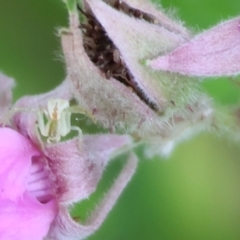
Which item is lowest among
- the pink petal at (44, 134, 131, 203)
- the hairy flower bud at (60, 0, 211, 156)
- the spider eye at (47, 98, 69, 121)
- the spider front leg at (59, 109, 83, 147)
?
the pink petal at (44, 134, 131, 203)

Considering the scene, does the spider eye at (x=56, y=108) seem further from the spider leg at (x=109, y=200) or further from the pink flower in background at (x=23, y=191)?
the spider leg at (x=109, y=200)

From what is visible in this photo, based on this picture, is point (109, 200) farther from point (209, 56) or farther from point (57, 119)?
point (209, 56)

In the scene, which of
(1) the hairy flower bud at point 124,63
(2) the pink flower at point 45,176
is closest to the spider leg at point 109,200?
(2) the pink flower at point 45,176

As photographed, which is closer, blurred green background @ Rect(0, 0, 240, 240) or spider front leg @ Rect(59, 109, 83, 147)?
spider front leg @ Rect(59, 109, 83, 147)

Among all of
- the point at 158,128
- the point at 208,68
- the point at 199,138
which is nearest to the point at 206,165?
the point at 199,138

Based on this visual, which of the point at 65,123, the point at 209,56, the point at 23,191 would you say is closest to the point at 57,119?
the point at 65,123

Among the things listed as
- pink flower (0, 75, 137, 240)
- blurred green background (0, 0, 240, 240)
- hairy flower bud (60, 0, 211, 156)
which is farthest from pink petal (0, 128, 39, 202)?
blurred green background (0, 0, 240, 240)

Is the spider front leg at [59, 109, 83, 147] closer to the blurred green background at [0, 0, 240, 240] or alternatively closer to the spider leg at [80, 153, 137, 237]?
the spider leg at [80, 153, 137, 237]

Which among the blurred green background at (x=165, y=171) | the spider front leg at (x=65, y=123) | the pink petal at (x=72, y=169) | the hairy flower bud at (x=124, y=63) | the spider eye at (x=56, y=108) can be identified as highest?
the hairy flower bud at (x=124, y=63)
